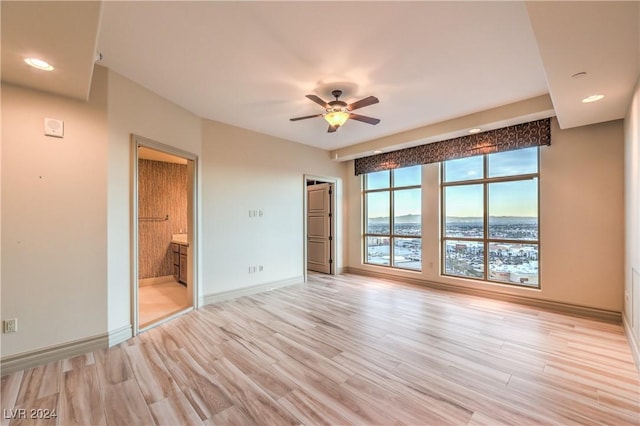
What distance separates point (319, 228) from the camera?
708cm

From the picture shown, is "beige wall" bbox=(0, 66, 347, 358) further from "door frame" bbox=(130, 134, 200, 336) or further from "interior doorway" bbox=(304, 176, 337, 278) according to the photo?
"interior doorway" bbox=(304, 176, 337, 278)

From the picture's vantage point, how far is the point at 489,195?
4.80m

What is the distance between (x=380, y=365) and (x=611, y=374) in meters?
2.00

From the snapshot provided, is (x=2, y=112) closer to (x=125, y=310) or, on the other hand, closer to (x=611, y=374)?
(x=125, y=310)

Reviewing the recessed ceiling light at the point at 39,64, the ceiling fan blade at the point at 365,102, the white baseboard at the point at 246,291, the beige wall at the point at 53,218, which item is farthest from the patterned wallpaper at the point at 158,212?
the ceiling fan blade at the point at 365,102

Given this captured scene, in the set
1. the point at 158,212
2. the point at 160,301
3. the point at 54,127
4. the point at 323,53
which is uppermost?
the point at 323,53

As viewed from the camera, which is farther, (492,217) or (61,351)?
(492,217)

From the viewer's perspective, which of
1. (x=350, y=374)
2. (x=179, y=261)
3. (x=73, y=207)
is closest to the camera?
(x=350, y=374)

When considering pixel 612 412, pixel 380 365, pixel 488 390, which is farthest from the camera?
pixel 380 365

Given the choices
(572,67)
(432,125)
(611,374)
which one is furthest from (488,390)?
(432,125)

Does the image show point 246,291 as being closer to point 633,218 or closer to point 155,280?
point 155,280

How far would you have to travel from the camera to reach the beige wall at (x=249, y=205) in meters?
4.45

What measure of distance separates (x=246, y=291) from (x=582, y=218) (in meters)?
5.28

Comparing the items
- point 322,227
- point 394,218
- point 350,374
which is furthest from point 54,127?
point 394,218
